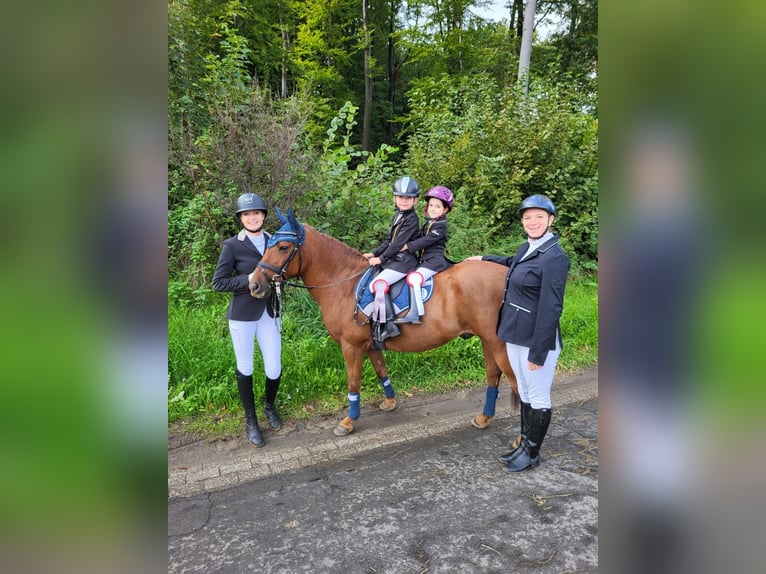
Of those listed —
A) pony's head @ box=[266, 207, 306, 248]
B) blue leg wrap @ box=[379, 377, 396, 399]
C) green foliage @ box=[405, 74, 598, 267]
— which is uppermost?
green foliage @ box=[405, 74, 598, 267]

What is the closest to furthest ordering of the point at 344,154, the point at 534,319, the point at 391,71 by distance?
the point at 534,319
the point at 344,154
the point at 391,71

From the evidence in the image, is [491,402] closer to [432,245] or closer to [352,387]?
[352,387]

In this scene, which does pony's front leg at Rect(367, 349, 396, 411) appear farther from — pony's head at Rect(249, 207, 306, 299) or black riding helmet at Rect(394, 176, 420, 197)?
→ black riding helmet at Rect(394, 176, 420, 197)

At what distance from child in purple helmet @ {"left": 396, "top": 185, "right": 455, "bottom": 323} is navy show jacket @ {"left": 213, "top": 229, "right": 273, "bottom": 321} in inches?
57.0

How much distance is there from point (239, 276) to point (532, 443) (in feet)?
9.52

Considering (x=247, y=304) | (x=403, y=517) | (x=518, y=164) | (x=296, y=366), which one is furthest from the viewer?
(x=518, y=164)

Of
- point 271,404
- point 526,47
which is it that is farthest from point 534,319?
point 526,47

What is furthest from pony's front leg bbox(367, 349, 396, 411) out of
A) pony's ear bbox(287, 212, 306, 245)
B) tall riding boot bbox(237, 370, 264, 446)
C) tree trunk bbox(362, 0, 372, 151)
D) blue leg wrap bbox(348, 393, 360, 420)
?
tree trunk bbox(362, 0, 372, 151)

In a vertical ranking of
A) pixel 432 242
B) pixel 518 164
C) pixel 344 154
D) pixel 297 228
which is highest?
pixel 518 164

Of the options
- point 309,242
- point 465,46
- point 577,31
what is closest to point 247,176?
point 309,242

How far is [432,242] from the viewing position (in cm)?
438

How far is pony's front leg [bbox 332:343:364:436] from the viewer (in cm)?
416
